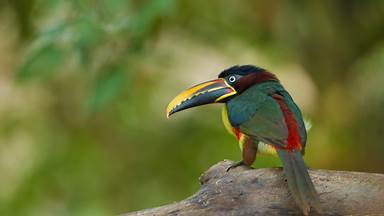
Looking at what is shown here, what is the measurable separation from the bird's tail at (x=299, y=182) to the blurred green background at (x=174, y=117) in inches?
104

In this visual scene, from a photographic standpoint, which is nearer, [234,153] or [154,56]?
[154,56]

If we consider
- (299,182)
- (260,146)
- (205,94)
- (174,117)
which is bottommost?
(299,182)

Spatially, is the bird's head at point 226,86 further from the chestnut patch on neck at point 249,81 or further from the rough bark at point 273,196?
the rough bark at point 273,196

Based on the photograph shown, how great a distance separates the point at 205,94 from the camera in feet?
10.3

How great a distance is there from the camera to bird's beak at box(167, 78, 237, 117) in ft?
10.4

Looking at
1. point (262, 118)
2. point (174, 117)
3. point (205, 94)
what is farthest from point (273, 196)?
point (174, 117)

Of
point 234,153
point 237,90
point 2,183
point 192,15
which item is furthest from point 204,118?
point 237,90

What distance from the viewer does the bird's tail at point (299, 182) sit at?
9.19 feet

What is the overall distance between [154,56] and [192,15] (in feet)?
1.97

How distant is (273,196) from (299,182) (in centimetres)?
15

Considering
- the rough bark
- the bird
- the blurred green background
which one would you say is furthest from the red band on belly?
the blurred green background

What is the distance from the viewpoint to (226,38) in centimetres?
603

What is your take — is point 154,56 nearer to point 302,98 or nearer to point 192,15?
point 192,15

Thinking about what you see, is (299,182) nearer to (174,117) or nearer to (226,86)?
(226,86)
